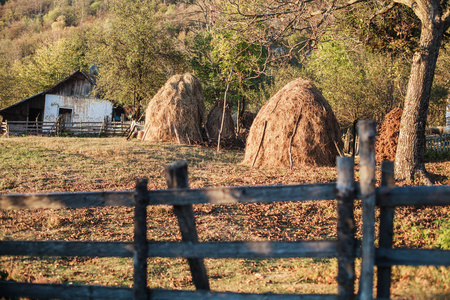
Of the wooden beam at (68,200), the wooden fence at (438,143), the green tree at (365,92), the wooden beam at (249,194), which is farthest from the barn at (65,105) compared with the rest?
the wooden beam at (249,194)

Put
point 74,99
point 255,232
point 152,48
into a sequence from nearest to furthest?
point 255,232 → point 152,48 → point 74,99

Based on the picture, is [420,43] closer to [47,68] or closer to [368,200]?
[368,200]

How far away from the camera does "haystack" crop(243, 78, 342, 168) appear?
15281mm

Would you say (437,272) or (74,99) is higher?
(74,99)

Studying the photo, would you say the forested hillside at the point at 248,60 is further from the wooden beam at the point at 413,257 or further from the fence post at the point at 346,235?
the wooden beam at the point at 413,257

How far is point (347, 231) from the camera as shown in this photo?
11.2 feet

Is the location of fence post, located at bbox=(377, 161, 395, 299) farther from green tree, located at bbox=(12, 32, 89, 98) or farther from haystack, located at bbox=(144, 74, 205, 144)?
green tree, located at bbox=(12, 32, 89, 98)

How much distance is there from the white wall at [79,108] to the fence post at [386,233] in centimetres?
3859

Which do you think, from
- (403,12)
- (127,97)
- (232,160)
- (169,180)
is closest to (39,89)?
(127,97)

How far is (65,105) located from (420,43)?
3737cm

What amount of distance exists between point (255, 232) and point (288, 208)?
6.74ft

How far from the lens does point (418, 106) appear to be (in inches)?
436

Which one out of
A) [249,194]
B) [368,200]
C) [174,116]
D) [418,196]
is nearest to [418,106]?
[418,196]

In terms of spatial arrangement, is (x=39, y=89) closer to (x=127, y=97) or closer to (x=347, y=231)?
(x=127, y=97)
